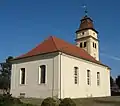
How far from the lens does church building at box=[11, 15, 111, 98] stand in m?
23.4

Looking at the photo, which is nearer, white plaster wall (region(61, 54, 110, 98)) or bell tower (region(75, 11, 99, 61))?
white plaster wall (region(61, 54, 110, 98))

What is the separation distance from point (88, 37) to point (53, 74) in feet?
57.3

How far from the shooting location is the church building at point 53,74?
2342 centimetres

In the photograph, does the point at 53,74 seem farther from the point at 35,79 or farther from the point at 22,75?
the point at 22,75

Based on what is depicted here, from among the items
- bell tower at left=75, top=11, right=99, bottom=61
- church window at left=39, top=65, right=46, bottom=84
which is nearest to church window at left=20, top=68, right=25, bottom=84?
church window at left=39, top=65, right=46, bottom=84

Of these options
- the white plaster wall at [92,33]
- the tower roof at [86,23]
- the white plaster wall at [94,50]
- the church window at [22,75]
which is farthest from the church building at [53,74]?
the tower roof at [86,23]

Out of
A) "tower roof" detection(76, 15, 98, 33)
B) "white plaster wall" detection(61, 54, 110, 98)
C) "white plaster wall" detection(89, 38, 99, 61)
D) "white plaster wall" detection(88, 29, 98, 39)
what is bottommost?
"white plaster wall" detection(61, 54, 110, 98)

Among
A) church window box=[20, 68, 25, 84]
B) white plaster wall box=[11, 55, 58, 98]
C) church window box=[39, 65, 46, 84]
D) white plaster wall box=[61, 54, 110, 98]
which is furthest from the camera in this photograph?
church window box=[20, 68, 25, 84]

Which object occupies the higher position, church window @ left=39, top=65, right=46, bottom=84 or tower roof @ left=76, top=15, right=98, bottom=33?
tower roof @ left=76, top=15, right=98, bottom=33

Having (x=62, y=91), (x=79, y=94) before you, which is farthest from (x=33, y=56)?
(x=79, y=94)

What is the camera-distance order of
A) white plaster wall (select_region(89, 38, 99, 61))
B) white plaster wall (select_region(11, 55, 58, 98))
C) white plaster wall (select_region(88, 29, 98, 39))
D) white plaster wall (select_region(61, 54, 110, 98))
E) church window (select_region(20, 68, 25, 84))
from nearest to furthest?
white plaster wall (select_region(11, 55, 58, 98)) → white plaster wall (select_region(61, 54, 110, 98)) → church window (select_region(20, 68, 25, 84)) → white plaster wall (select_region(89, 38, 99, 61)) → white plaster wall (select_region(88, 29, 98, 39))

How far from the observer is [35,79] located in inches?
983

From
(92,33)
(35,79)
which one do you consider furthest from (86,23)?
(35,79)

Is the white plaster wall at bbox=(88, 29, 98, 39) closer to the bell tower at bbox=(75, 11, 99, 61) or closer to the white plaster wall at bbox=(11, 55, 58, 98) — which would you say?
the bell tower at bbox=(75, 11, 99, 61)
